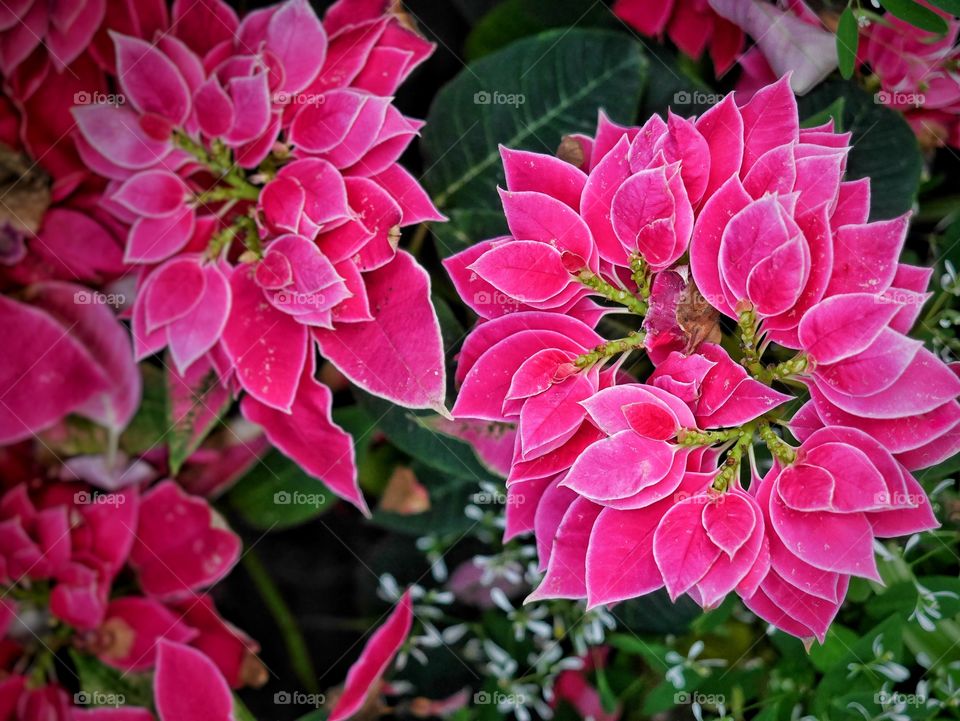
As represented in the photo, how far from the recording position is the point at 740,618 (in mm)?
765

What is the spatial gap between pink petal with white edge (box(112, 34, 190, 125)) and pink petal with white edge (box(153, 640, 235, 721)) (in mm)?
499

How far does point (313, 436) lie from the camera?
2.32 ft

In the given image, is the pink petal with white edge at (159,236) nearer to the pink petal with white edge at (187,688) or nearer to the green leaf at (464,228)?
the green leaf at (464,228)

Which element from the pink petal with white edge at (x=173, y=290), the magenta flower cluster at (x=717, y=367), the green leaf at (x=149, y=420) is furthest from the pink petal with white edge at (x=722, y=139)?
the green leaf at (x=149, y=420)

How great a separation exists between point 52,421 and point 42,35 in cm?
36

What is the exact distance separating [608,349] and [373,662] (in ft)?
1.30

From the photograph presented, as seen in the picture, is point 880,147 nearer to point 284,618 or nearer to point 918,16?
point 918,16

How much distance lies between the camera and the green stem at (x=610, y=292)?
0.59 metres

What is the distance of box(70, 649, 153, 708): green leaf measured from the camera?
778mm

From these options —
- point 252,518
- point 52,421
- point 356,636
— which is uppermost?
point 52,421

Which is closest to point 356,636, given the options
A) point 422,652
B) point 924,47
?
point 422,652

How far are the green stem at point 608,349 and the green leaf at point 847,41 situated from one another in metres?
0.29

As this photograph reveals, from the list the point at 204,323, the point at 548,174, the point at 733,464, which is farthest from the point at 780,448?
the point at 204,323

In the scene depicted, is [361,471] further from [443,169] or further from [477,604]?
[443,169]
